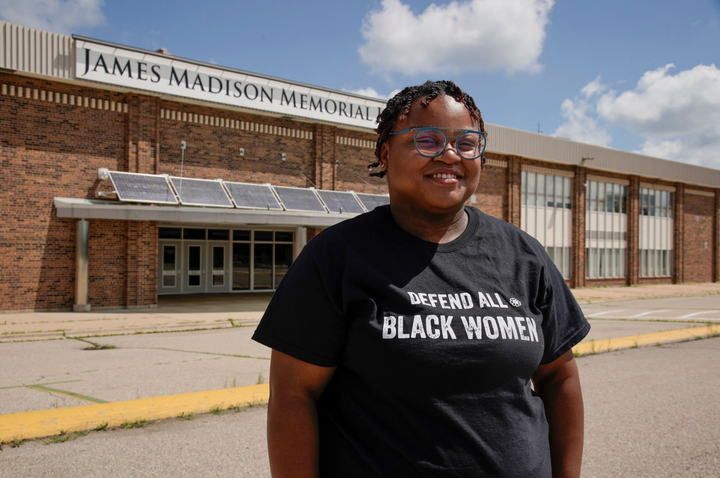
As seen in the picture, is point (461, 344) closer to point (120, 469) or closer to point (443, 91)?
point (443, 91)

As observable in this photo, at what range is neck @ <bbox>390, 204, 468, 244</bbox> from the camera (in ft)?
6.17

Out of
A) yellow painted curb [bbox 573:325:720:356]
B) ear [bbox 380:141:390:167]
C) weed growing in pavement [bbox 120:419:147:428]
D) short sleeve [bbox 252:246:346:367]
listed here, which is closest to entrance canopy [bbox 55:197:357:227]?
yellow painted curb [bbox 573:325:720:356]

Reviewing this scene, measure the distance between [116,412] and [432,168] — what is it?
4.80m

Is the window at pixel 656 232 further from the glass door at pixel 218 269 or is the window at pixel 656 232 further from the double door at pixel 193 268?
the double door at pixel 193 268

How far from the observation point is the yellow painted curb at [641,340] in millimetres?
9474

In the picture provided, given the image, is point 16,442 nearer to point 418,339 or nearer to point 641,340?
point 418,339

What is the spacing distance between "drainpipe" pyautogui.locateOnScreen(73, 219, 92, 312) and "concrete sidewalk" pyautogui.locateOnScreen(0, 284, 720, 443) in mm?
487

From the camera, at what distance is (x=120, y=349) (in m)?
10.3

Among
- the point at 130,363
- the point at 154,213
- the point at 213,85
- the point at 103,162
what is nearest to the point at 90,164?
the point at 103,162

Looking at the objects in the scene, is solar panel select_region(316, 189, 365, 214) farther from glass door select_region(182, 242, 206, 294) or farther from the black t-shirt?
the black t-shirt

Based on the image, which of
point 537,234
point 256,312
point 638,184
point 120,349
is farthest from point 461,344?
point 638,184

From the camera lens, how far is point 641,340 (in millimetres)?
10539

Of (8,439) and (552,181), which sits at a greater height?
(552,181)

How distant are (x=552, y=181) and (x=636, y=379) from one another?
2478 centimetres
